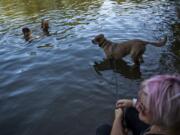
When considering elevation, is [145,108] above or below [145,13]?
above

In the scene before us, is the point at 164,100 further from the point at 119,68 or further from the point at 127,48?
the point at 119,68

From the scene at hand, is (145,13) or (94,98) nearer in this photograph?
(94,98)

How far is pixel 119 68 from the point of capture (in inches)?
415

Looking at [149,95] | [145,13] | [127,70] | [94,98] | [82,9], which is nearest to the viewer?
[149,95]

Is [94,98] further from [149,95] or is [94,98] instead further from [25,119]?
[149,95]

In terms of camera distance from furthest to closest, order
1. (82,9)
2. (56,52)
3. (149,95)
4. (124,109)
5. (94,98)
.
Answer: (82,9), (56,52), (94,98), (124,109), (149,95)

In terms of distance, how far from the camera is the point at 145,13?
18.1 meters

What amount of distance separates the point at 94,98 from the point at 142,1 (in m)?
15.0

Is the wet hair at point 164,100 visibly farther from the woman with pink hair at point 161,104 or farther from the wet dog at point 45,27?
the wet dog at point 45,27

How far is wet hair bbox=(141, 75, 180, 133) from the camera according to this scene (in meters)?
2.59

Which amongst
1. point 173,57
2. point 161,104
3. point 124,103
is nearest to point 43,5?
point 173,57

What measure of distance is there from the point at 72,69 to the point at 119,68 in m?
1.63

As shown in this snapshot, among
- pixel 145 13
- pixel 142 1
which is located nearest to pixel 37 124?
pixel 145 13

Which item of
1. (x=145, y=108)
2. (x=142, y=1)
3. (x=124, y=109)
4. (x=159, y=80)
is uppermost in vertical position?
(x=159, y=80)
